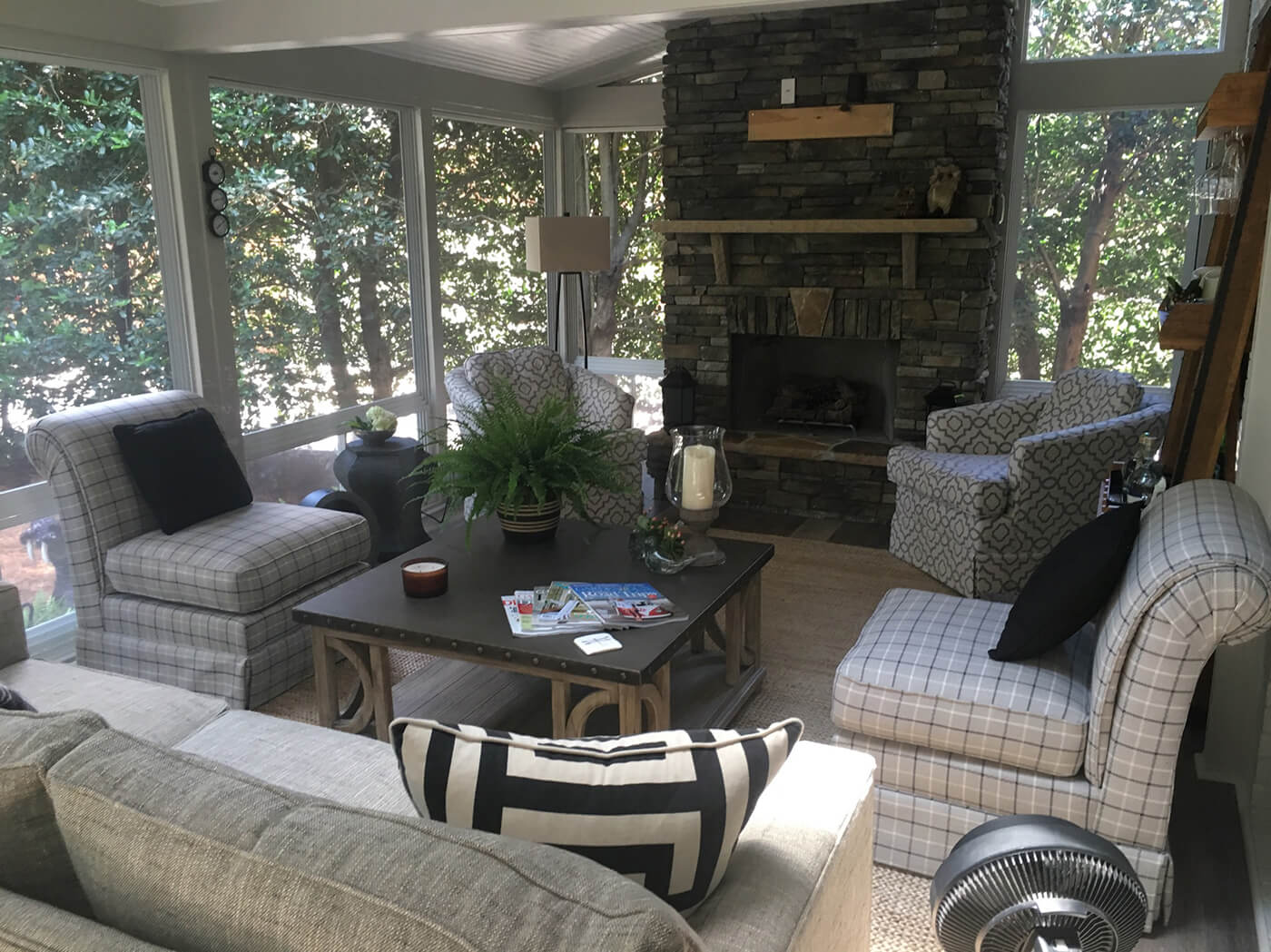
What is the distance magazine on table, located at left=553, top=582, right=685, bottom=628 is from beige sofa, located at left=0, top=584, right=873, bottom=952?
1.22m

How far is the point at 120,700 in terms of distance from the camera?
231cm

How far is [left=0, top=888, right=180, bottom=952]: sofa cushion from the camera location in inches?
36.0

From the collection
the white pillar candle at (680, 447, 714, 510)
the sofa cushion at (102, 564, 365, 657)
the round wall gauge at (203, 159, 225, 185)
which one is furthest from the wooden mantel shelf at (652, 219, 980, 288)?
the sofa cushion at (102, 564, 365, 657)

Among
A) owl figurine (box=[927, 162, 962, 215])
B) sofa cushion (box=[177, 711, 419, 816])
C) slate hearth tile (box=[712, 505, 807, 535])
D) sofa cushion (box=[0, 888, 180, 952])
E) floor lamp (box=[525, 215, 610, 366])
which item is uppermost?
owl figurine (box=[927, 162, 962, 215])

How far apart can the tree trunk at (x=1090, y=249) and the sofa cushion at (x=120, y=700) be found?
14.6ft

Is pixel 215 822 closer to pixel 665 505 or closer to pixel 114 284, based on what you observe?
pixel 114 284

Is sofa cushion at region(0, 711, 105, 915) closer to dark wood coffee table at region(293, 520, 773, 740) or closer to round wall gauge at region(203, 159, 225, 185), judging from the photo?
dark wood coffee table at region(293, 520, 773, 740)

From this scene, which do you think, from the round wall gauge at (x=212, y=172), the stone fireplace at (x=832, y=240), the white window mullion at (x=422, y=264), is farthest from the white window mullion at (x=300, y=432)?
the stone fireplace at (x=832, y=240)

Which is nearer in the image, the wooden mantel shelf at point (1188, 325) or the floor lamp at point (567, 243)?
the wooden mantel shelf at point (1188, 325)

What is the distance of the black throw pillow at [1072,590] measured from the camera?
7.51ft

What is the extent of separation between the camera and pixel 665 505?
5.38 metres

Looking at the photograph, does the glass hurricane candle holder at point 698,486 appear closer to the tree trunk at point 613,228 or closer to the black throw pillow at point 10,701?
the black throw pillow at point 10,701

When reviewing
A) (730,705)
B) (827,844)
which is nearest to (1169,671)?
(827,844)

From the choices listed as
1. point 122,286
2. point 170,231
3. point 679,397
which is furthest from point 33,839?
point 679,397
